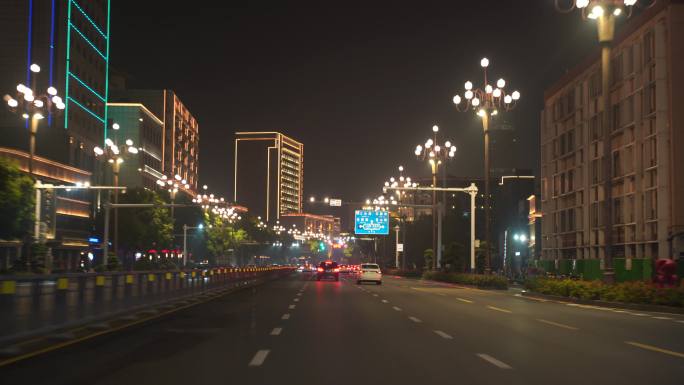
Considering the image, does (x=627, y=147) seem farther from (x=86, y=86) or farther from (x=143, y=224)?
(x=86, y=86)

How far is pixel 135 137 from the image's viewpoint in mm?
131750

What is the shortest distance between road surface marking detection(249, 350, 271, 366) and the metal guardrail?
4.89m

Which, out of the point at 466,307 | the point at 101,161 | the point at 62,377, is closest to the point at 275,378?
the point at 62,377

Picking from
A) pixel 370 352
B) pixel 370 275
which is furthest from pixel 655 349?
pixel 370 275

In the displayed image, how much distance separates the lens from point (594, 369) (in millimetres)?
12547

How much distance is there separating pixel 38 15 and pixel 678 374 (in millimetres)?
92158

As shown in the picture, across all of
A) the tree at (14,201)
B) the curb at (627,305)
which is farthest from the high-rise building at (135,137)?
the curb at (627,305)

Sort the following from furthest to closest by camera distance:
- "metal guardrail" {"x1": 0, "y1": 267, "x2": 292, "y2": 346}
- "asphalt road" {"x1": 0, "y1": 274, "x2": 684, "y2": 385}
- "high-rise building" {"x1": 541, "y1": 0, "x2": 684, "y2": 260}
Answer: "high-rise building" {"x1": 541, "y1": 0, "x2": 684, "y2": 260} < "metal guardrail" {"x1": 0, "y1": 267, "x2": 292, "y2": 346} < "asphalt road" {"x1": 0, "y1": 274, "x2": 684, "y2": 385}

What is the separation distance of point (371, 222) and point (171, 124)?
75.3 meters

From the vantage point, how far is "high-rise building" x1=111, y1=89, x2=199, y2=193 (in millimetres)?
155250

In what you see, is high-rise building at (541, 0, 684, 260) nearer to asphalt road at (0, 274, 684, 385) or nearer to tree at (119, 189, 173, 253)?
asphalt road at (0, 274, 684, 385)

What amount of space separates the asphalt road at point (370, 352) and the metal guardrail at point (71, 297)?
1323mm

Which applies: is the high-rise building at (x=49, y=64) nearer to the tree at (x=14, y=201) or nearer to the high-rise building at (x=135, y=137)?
the high-rise building at (x=135, y=137)

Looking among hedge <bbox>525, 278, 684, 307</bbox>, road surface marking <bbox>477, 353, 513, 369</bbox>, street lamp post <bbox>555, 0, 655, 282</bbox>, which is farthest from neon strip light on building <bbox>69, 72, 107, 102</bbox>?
road surface marking <bbox>477, 353, 513, 369</bbox>
